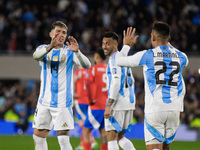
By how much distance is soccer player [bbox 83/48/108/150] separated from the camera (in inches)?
340

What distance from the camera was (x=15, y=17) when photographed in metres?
20.7

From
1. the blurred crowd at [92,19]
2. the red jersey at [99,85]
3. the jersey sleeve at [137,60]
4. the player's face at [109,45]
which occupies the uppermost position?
the blurred crowd at [92,19]

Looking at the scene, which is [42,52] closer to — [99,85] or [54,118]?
[54,118]

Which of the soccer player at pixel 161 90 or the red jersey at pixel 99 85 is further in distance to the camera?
the red jersey at pixel 99 85

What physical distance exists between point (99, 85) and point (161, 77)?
3531mm

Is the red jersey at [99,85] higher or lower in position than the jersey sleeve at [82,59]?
lower

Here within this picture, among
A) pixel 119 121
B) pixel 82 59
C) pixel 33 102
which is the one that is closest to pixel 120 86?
pixel 119 121

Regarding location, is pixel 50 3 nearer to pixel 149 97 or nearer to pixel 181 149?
pixel 181 149

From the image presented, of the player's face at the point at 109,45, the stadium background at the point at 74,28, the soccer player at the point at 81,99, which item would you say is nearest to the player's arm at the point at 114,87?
the player's face at the point at 109,45

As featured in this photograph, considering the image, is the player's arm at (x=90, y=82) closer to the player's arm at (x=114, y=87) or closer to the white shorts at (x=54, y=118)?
the player's arm at (x=114, y=87)

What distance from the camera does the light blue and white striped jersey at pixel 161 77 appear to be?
5.51m

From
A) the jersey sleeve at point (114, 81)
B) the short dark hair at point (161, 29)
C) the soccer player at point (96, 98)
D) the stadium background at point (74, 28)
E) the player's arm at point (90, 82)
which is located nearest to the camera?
the short dark hair at point (161, 29)

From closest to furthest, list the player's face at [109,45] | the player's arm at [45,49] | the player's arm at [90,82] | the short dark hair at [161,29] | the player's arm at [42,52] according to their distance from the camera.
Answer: the short dark hair at [161,29]
the player's arm at [45,49]
the player's arm at [42,52]
the player's face at [109,45]
the player's arm at [90,82]

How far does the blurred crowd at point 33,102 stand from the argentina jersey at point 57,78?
974 centimetres
